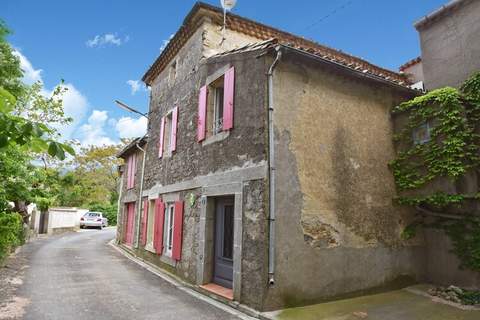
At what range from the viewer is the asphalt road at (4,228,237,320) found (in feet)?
18.6

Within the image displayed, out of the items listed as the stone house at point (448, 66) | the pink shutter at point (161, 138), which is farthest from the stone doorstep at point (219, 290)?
the pink shutter at point (161, 138)

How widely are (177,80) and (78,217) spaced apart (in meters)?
21.7

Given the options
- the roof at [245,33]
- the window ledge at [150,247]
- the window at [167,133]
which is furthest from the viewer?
the window at [167,133]

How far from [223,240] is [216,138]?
2384mm

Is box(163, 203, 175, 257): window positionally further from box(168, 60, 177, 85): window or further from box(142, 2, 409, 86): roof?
box(142, 2, 409, 86): roof

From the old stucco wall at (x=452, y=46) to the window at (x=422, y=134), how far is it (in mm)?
1471

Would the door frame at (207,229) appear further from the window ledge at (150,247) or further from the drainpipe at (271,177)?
the window ledge at (150,247)

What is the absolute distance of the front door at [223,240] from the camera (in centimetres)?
725

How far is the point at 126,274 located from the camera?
30.1 ft

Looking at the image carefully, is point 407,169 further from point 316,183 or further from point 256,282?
point 256,282

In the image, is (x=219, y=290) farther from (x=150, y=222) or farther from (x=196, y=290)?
(x=150, y=222)

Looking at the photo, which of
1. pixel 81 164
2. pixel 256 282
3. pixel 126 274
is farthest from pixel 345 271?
pixel 81 164

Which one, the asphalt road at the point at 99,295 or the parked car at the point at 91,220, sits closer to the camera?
the asphalt road at the point at 99,295

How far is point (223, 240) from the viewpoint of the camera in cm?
752
